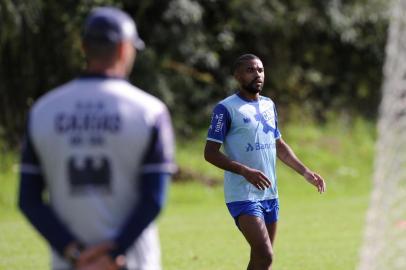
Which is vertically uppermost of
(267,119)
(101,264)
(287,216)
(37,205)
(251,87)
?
(251,87)

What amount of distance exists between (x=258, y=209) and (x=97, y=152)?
3812 mm

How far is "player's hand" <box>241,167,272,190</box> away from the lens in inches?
291

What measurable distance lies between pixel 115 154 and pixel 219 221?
1315 cm

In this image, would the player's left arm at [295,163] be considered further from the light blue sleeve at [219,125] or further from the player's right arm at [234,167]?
the player's right arm at [234,167]

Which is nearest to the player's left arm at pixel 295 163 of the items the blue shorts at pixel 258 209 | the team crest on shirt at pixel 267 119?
the team crest on shirt at pixel 267 119

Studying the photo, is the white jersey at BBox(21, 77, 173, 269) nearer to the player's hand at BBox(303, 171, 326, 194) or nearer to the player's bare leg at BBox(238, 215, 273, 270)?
the player's bare leg at BBox(238, 215, 273, 270)

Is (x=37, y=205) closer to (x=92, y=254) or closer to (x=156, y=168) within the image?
(x=92, y=254)

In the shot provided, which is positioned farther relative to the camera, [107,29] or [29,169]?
[29,169]

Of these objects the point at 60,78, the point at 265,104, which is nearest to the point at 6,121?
the point at 60,78

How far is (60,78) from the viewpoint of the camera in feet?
78.5

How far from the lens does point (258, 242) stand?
7.58 meters

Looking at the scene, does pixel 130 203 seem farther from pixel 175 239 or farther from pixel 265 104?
pixel 175 239

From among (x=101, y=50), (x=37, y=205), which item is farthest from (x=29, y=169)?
(x=101, y=50)

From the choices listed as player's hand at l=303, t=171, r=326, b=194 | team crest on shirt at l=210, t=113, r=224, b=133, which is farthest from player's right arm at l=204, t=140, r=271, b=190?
player's hand at l=303, t=171, r=326, b=194
